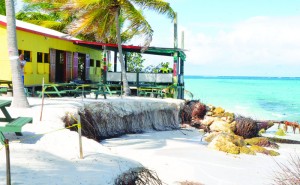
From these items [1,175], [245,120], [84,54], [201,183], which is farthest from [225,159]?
[84,54]

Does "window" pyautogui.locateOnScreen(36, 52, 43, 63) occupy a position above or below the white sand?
above

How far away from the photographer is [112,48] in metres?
22.2

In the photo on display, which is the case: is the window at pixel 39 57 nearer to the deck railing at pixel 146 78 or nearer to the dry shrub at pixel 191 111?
the deck railing at pixel 146 78

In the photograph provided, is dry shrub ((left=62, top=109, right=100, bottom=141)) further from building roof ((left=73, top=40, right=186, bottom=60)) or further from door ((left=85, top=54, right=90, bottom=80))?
door ((left=85, top=54, right=90, bottom=80))

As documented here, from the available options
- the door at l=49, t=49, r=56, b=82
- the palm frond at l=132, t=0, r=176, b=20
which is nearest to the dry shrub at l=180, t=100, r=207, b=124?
the palm frond at l=132, t=0, r=176, b=20

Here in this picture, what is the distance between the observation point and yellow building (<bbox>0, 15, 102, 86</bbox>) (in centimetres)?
1612

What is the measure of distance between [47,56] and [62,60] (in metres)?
2.08

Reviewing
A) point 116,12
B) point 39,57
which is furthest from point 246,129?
point 39,57

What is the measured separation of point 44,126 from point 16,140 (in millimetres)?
1428

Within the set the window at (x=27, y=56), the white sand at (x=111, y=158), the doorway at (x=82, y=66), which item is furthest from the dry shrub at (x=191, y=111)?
the window at (x=27, y=56)

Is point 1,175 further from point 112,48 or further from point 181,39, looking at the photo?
point 181,39

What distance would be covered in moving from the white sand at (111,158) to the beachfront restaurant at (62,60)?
4.70 metres

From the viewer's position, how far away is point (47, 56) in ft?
62.6

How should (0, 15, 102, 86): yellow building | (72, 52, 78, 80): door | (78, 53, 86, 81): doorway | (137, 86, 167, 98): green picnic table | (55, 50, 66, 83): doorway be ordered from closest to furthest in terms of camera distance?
(0, 15, 102, 86): yellow building < (137, 86, 167, 98): green picnic table < (55, 50, 66, 83): doorway < (72, 52, 78, 80): door < (78, 53, 86, 81): doorway
